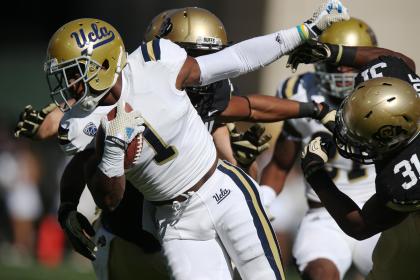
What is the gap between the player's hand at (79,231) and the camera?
15.3ft

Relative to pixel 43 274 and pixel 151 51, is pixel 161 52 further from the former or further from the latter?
pixel 43 274

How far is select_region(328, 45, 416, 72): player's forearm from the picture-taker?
5.02m

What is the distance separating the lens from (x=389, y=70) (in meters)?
4.70

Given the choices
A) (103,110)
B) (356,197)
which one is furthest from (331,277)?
(103,110)

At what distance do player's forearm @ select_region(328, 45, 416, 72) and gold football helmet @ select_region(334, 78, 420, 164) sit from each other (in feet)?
2.36

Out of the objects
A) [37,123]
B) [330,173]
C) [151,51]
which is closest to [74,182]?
[37,123]

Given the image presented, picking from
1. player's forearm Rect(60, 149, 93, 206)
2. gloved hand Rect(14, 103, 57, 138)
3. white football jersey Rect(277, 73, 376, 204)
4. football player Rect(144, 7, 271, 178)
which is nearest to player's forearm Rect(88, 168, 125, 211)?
player's forearm Rect(60, 149, 93, 206)

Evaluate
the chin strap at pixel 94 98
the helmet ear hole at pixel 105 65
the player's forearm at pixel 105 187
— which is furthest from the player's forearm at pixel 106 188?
the helmet ear hole at pixel 105 65

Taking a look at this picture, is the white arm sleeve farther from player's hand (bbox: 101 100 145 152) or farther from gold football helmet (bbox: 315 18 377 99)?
gold football helmet (bbox: 315 18 377 99)

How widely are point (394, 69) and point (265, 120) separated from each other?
0.82m

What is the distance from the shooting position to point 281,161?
20.4ft

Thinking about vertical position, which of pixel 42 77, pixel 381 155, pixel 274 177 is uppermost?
pixel 381 155

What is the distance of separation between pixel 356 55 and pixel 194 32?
892 millimetres

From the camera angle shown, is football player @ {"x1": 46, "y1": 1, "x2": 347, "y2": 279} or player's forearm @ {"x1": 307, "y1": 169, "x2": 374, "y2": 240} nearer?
football player @ {"x1": 46, "y1": 1, "x2": 347, "y2": 279}
